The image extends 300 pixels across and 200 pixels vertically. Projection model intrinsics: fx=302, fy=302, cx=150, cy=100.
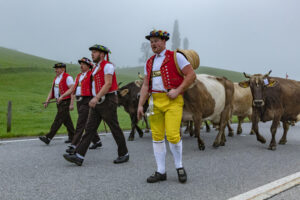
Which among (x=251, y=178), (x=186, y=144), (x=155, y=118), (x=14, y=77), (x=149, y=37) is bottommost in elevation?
Answer: (x=14, y=77)

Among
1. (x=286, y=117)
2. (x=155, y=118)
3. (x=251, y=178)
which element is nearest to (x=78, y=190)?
(x=155, y=118)

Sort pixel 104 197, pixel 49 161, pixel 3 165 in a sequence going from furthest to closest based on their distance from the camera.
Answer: pixel 49 161 < pixel 3 165 < pixel 104 197

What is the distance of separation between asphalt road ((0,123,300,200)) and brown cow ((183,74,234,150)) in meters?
0.70

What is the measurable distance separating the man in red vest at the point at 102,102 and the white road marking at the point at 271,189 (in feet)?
8.52

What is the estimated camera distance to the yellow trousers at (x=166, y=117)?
4332 mm

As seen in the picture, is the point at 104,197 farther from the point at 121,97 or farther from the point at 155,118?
the point at 121,97

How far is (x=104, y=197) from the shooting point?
375 cm

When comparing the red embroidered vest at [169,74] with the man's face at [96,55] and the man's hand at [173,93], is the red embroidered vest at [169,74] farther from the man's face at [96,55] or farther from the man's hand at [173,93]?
the man's face at [96,55]

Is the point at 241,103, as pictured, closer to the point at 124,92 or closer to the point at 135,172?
the point at 124,92

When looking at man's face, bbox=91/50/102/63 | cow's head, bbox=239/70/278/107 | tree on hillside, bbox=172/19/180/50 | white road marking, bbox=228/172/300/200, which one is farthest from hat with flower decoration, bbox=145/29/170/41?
tree on hillside, bbox=172/19/180/50

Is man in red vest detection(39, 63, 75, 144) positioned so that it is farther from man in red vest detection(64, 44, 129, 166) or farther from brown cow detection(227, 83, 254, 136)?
brown cow detection(227, 83, 254, 136)

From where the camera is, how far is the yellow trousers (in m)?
4.33

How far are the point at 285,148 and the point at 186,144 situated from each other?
2471mm

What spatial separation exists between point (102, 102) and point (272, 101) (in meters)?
4.52
